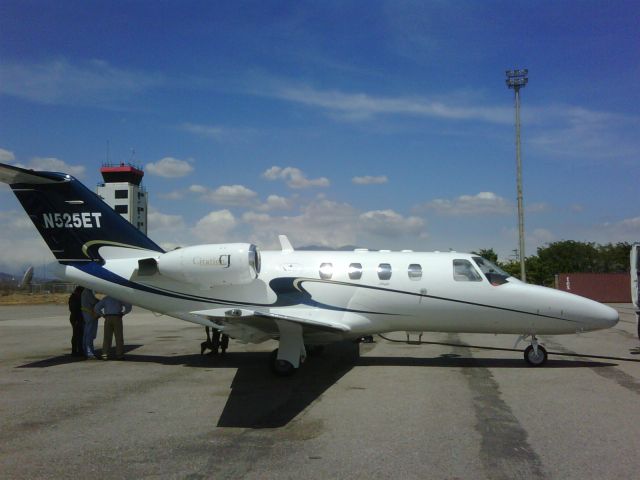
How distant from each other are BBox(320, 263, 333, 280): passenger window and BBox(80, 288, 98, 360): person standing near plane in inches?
236

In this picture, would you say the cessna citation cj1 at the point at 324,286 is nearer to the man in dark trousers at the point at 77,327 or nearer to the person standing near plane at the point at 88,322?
the person standing near plane at the point at 88,322

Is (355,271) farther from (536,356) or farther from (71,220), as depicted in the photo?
(71,220)

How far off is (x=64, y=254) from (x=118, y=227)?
1431 mm

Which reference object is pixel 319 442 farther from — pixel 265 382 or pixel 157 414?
pixel 265 382

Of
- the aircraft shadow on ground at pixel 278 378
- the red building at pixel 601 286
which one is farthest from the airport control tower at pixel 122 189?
the aircraft shadow on ground at pixel 278 378

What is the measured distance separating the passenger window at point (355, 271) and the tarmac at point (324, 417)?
2.07m

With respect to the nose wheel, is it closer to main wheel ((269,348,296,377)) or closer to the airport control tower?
main wheel ((269,348,296,377))

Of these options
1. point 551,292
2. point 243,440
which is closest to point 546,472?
point 243,440

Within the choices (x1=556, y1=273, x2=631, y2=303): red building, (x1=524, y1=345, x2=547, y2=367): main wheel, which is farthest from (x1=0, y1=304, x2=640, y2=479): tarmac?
(x1=556, y1=273, x2=631, y2=303): red building

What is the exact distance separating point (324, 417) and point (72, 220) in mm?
8666

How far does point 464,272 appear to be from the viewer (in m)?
12.9

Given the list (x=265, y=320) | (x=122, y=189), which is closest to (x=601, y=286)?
(x=265, y=320)

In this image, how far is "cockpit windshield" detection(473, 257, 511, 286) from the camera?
1284 cm

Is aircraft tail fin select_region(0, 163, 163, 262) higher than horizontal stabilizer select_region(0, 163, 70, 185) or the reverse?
the reverse
